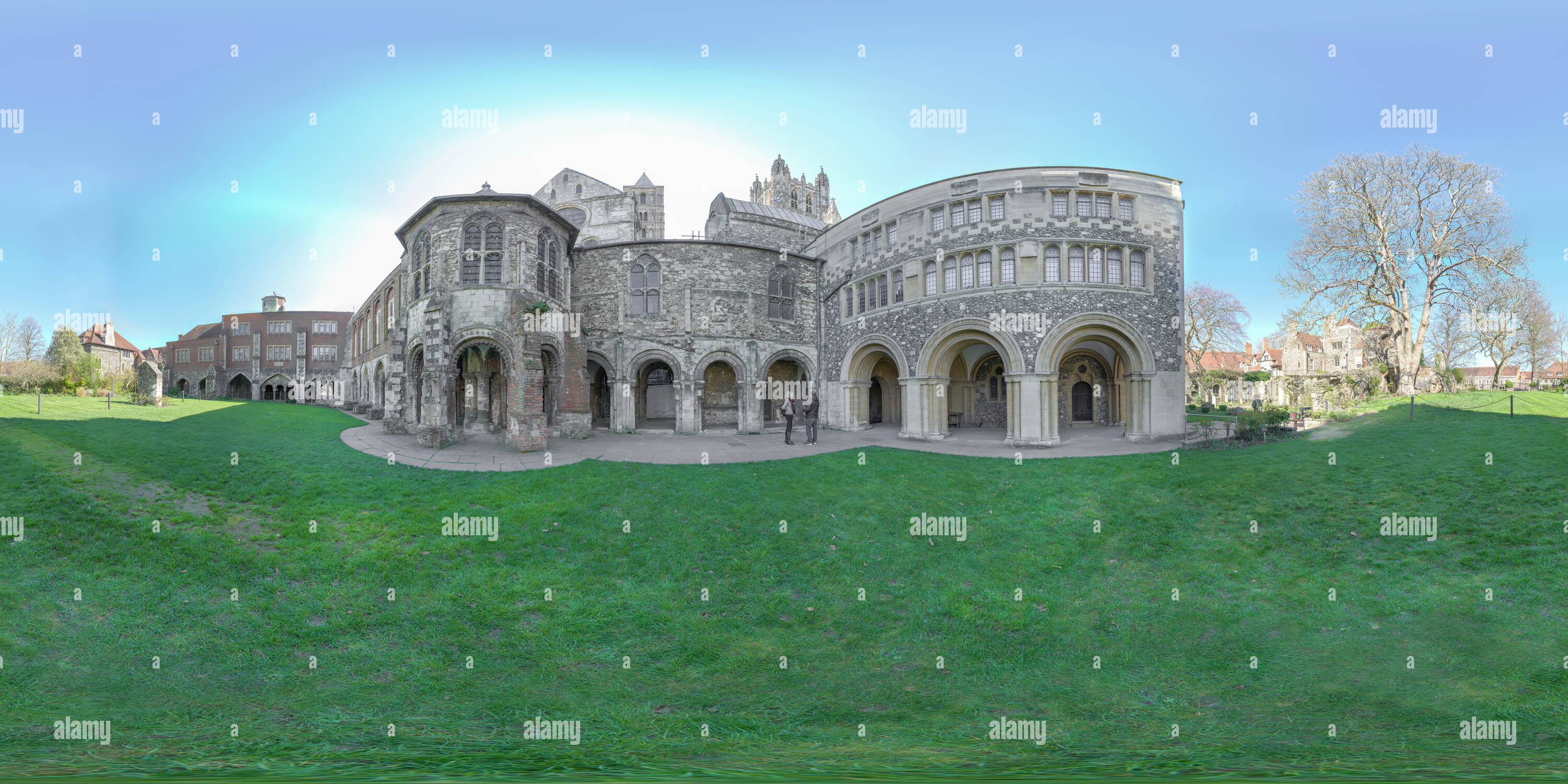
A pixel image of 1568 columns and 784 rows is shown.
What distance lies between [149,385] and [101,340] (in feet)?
167

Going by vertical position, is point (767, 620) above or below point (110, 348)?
below

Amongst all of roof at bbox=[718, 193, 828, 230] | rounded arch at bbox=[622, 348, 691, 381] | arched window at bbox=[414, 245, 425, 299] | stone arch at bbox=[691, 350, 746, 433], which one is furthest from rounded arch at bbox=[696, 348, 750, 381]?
roof at bbox=[718, 193, 828, 230]

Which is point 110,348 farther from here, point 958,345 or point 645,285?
point 958,345

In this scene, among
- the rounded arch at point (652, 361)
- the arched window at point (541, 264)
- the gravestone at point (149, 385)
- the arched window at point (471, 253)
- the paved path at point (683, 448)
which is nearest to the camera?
the paved path at point (683, 448)

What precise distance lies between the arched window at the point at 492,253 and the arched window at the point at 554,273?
82.0 inches

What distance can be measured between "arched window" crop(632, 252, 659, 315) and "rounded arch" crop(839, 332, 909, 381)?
967 centimetres

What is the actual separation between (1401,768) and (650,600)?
7.56 meters

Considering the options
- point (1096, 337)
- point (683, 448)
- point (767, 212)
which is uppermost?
point (767, 212)

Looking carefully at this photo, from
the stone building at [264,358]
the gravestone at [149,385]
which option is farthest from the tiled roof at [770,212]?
the stone building at [264,358]

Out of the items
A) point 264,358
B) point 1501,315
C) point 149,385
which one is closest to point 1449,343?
point 1501,315

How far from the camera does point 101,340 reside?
6050cm

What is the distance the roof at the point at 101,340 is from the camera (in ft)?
190

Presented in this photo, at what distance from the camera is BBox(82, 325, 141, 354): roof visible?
5794 cm

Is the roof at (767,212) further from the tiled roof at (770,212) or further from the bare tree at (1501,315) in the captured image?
the bare tree at (1501,315)
